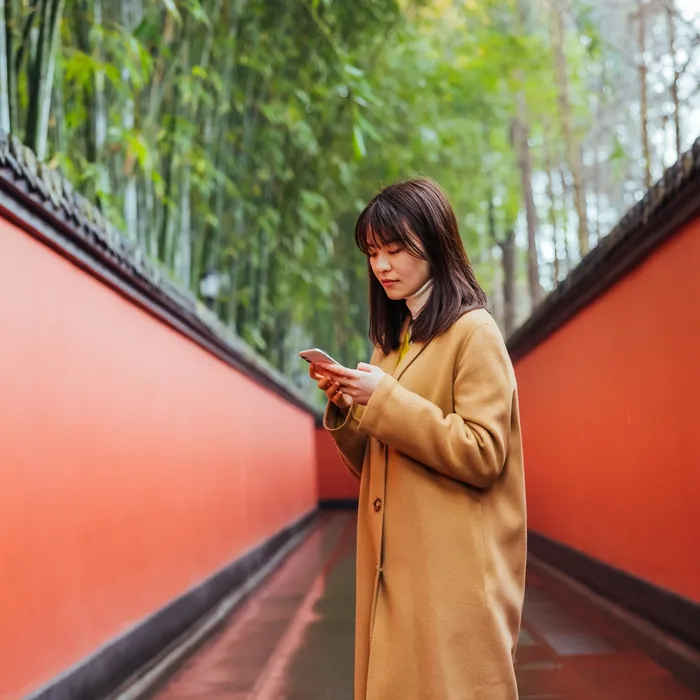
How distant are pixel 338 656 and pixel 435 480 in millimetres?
2505

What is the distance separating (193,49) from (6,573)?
15.3 feet

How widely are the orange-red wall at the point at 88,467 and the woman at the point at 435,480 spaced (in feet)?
4.05

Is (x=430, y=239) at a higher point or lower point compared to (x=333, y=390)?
higher

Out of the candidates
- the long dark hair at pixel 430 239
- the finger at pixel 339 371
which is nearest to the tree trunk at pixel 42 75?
the long dark hair at pixel 430 239

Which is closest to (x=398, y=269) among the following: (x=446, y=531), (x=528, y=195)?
(x=446, y=531)

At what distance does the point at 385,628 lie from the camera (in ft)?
5.21

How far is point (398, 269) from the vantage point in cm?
170

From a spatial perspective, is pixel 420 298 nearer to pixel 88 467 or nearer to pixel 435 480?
pixel 435 480

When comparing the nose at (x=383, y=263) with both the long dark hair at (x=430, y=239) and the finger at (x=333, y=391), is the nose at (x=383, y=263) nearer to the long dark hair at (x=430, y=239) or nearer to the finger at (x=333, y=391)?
the long dark hair at (x=430, y=239)

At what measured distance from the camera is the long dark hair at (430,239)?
1685 millimetres

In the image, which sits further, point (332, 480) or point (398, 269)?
point (332, 480)

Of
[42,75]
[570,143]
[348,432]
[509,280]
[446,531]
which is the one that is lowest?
[446,531]

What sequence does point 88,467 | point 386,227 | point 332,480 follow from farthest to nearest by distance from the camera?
point 332,480 < point 88,467 < point 386,227

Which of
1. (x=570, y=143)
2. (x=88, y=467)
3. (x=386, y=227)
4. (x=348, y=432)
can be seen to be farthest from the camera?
(x=570, y=143)
